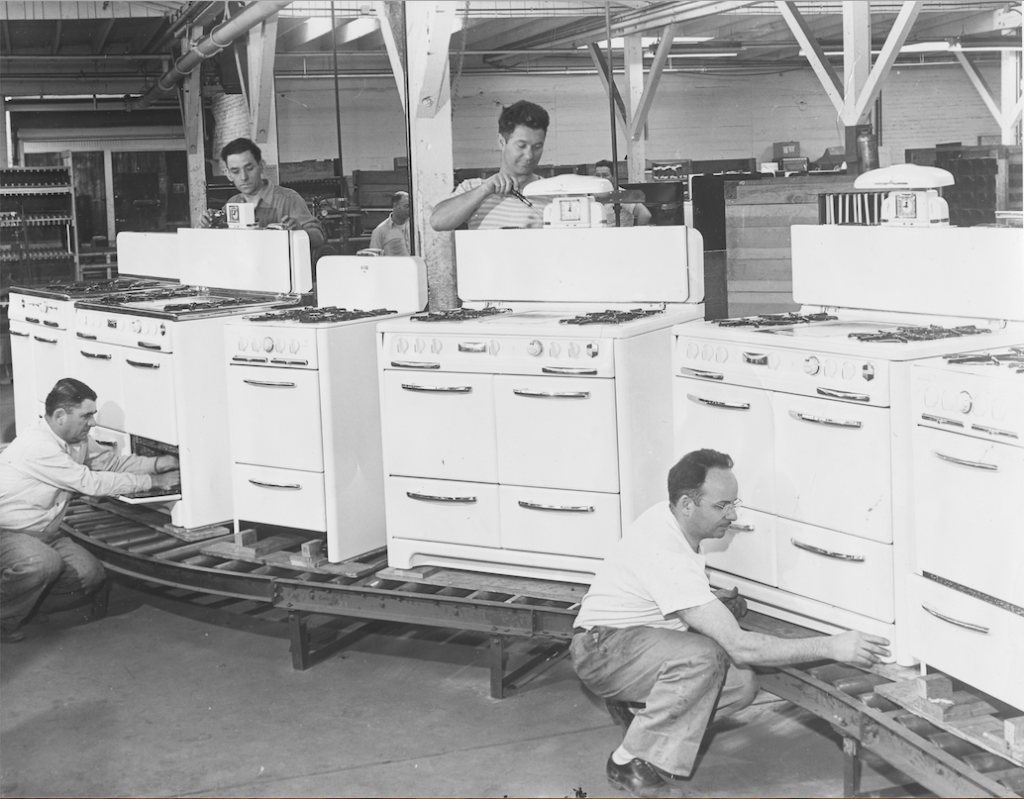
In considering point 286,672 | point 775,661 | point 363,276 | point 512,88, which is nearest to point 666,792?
point 775,661

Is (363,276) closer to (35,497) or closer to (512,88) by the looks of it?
(35,497)

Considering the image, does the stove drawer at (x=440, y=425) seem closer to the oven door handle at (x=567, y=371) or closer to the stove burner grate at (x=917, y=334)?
the oven door handle at (x=567, y=371)

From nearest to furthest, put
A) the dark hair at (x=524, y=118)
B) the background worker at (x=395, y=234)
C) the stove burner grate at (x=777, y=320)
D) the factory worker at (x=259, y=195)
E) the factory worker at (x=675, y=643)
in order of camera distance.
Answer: the factory worker at (x=675, y=643) < the stove burner grate at (x=777, y=320) < the dark hair at (x=524, y=118) < the factory worker at (x=259, y=195) < the background worker at (x=395, y=234)

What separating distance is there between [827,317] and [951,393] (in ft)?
3.91

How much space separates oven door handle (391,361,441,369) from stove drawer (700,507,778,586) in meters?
1.20

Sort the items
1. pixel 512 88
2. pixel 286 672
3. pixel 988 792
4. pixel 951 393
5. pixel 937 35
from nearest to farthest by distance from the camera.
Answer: pixel 988 792, pixel 951 393, pixel 286 672, pixel 937 35, pixel 512 88

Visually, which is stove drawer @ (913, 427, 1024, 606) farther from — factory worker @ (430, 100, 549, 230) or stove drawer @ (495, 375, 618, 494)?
factory worker @ (430, 100, 549, 230)

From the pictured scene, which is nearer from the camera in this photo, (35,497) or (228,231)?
(35,497)

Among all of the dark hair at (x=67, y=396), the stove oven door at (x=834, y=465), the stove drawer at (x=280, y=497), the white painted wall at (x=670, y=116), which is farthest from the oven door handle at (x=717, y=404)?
the white painted wall at (x=670, y=116)

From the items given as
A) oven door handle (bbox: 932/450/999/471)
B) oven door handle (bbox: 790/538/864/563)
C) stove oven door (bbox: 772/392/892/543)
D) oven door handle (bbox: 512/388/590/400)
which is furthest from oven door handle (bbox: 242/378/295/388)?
oven door handle (bbox: 932/450/999/471)

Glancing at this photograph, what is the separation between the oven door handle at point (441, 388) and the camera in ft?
14.3

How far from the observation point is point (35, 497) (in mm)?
5066

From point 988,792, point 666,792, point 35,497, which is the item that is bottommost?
point 666,792

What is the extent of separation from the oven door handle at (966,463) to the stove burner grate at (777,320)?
968 mm
